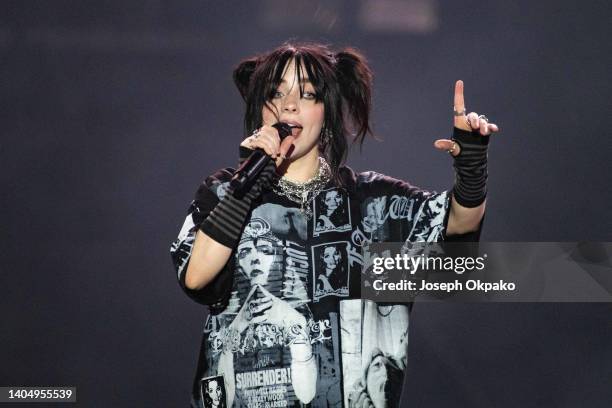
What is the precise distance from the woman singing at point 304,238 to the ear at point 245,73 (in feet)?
0.18

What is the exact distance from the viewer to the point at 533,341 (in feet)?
6.90

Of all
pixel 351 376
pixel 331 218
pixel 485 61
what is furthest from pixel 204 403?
pixel 485 61

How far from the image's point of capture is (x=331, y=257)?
4.61ft

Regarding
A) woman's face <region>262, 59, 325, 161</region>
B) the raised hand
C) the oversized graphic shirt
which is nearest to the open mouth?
woman's face <region>262, 59, 325, 161</region>

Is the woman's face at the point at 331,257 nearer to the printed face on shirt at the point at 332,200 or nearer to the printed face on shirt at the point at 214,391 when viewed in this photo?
the printed face on shirt at the point at 332,200

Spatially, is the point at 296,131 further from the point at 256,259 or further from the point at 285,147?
the point at 256,259

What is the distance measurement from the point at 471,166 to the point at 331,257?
11.0 inches

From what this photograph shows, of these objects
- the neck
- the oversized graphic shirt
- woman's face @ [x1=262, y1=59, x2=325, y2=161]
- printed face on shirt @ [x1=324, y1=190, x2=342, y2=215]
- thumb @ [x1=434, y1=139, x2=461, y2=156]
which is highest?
woman's face @ [x1=262, y1=59, x2=325, y2=161]

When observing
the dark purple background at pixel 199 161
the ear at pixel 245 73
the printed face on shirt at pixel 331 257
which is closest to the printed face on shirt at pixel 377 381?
the printed face on shirt at pixel 331 257

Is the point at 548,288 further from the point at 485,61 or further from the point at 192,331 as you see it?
the point at 192,331

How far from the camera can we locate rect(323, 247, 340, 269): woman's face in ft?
4.59

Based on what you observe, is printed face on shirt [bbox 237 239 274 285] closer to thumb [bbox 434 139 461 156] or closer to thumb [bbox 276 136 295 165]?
thumb [bbox 276 136 295 165]

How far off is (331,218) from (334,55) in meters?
0.32

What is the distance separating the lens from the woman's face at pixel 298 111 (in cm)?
143
